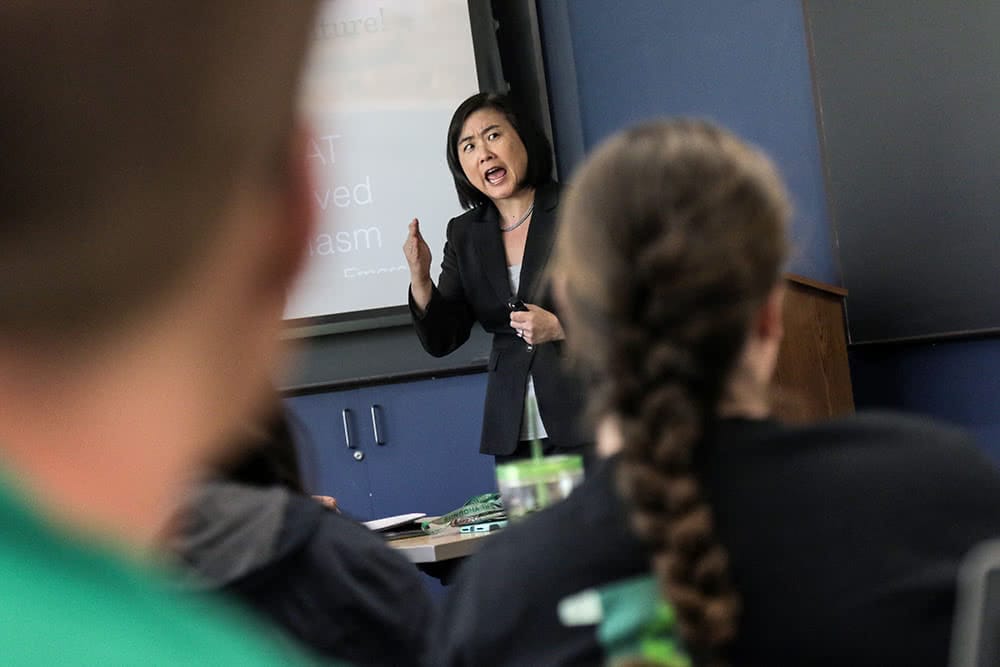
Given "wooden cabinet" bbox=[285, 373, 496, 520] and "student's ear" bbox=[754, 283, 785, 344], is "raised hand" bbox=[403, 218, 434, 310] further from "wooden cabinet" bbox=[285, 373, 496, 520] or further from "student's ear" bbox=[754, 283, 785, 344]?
"student's ear" bbox=[754, 283, 785, 344]

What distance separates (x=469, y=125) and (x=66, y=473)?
3.55m

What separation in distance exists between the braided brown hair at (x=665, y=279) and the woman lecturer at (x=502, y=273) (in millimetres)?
2161

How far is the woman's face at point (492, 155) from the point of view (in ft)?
11.9

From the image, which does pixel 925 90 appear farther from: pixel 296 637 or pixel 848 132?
pixel 296 637

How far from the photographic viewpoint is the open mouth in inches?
143

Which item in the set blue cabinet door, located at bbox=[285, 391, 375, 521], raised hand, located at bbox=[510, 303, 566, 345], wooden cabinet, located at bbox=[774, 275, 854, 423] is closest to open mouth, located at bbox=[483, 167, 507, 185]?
raised hand, located at bbox=[510, 303, 566, 345]

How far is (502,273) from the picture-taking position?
3.62 meters

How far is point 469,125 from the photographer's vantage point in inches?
147

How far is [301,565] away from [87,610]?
1.29 m

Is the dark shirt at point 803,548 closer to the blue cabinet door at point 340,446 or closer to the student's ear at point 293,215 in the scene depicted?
the student's ear at point 293,215

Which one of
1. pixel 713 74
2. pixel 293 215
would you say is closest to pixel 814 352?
pixel 713 74

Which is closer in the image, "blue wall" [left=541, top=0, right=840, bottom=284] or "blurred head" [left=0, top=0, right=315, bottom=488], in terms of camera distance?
"blurred head" [left=0, top=0, right=315, bottom=488]

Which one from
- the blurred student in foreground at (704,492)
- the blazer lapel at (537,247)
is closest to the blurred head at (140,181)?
the blurred student in foreground at (704,492)

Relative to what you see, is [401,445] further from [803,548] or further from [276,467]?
[803,548]
